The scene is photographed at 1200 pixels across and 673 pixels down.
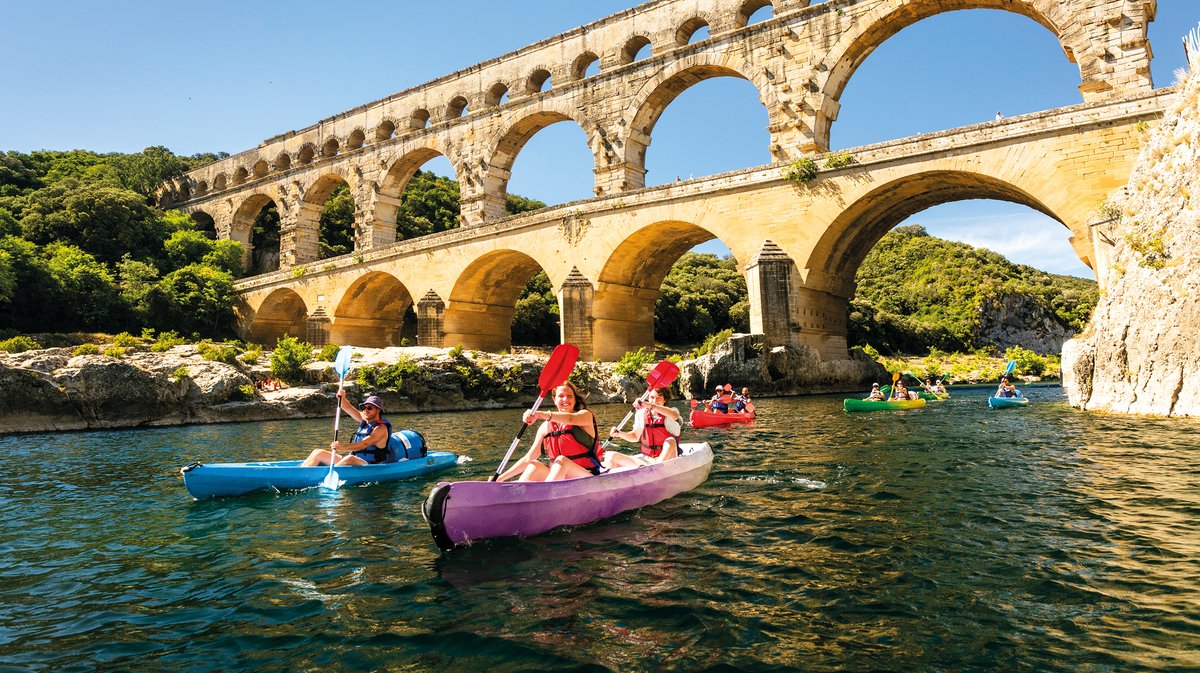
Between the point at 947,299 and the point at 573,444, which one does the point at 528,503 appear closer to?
the point at 573,444

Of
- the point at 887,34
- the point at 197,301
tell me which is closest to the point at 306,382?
the point at 197,301

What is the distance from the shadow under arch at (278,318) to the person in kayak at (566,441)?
32.2 metres

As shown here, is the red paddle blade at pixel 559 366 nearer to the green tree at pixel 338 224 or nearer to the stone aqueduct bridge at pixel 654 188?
the stone aqueduct bridge at pixel 654 188

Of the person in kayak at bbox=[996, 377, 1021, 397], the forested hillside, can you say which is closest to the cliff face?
the person in kayak at bbox=[996, 377, 1021, 397]

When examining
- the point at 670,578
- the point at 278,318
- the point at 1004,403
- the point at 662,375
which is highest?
the point at 278,318

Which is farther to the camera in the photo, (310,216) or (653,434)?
(310,216)

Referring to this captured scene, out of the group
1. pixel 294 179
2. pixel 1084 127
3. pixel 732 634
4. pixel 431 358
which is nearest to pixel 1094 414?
pixel 1084 127

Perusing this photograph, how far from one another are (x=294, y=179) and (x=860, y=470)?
1453 inches

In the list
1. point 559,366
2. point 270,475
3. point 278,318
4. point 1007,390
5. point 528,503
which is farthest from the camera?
point 278,318

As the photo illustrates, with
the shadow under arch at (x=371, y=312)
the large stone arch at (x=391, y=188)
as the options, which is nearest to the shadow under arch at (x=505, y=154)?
the large stone arch at (x=391, y=188)

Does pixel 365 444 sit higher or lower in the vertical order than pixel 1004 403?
higher

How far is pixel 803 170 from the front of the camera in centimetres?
1995

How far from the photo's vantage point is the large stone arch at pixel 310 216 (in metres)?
36.1

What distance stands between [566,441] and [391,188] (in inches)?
1198
